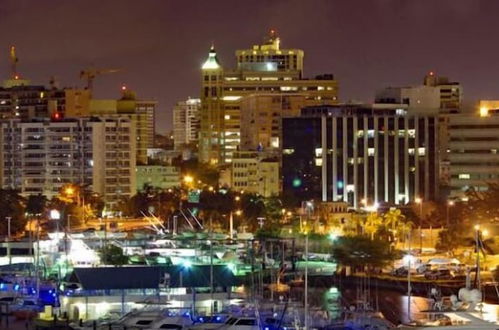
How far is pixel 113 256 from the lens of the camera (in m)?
23.6

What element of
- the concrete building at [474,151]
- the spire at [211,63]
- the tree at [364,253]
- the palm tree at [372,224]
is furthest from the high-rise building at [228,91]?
the tree at [364,253]

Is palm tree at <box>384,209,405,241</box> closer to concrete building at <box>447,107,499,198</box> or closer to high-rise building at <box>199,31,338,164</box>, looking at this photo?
concrete building at <box>447,107,499,198</box>

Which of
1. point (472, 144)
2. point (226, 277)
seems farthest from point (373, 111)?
point (226, 277)

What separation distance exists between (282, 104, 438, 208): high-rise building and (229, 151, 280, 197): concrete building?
203 cm

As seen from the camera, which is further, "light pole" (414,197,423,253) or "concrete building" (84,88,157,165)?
"concrete building" (84,88,157,165)

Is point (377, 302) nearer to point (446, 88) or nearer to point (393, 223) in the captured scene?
point (393, 223)

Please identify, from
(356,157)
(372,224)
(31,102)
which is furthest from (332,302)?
(31,102)

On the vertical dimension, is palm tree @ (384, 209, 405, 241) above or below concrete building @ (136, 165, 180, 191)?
below

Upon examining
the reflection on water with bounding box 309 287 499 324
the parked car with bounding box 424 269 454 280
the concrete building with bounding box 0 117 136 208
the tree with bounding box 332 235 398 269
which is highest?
the concrete building with bounding box 0 117 136 208

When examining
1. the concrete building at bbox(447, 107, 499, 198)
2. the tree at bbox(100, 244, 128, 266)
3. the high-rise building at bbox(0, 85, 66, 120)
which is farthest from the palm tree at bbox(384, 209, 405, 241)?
the high-rise building at bbox(0, 85, 66, 120)

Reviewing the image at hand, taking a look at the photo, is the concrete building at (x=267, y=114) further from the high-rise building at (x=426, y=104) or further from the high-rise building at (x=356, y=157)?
the high-rise building at (x=356, y=157)

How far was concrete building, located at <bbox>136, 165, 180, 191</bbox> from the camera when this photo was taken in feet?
165

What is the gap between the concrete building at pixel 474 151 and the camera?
36.4m

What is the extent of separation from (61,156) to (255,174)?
6.28 meters
